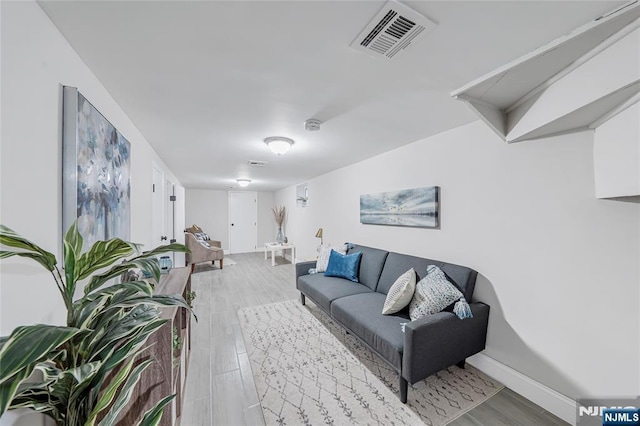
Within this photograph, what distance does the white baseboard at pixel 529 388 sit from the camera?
1.58 m

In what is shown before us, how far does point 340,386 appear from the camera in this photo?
6.20ft

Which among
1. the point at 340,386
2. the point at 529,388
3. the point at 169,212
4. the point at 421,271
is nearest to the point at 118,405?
the point at 340,386

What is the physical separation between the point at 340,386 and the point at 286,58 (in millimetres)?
2318

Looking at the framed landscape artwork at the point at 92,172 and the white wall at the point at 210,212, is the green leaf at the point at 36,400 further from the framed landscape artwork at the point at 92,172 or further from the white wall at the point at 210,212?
the white wall at the point at 210,212

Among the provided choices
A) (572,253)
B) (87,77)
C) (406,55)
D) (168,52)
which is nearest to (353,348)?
(572,253)

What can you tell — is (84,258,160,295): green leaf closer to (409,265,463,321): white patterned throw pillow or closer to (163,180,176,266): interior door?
(409,265,463,321): white patterned throw pillow

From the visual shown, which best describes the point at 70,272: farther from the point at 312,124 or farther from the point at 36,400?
the point at 312,124

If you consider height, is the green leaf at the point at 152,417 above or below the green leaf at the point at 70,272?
below

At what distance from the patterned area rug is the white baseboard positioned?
0.25 ft

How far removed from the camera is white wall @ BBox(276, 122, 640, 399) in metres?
1.41

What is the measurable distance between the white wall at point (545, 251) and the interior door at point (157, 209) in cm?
320

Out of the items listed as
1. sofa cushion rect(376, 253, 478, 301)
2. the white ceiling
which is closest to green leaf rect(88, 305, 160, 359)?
the white ceiling

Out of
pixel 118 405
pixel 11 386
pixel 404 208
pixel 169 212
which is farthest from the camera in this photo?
pixel 169 212

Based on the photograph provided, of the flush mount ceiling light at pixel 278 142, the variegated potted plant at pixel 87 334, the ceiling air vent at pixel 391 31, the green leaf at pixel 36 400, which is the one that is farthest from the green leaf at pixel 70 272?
the flush mount ceiling light at pixel 278 142
